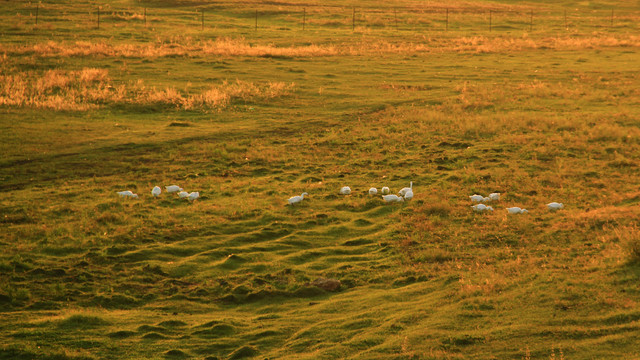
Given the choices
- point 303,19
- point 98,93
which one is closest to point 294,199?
point 98,93

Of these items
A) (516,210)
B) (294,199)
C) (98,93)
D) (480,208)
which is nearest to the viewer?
(516,210)

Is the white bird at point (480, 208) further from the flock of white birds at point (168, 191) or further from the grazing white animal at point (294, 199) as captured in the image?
the flock of white birds at point (168, 191)

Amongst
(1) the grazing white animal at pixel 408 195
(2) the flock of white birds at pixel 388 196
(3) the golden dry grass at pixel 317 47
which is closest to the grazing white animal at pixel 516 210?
(2) the flock of white birds at pixel 388 196

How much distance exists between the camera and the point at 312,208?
14648mm

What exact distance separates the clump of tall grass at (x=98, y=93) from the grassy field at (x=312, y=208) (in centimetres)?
13

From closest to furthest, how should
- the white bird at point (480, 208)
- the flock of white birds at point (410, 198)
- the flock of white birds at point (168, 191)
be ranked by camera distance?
1. the flock of white birds at point (410, 198)
2. the white bird at point (480, 208)
3. the flock of white birds at point (168, 191)

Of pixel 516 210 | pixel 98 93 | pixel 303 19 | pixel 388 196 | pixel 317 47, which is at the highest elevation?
pixel 303 19

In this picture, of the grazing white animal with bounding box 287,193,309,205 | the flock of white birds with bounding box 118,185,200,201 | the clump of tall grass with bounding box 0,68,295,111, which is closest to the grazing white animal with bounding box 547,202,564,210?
the grazing white animal with bounding box 287,193,309,205

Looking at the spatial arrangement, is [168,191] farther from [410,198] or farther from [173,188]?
[410,198]

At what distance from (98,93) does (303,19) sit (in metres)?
34.6

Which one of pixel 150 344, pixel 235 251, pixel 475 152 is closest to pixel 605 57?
pixel 475 152

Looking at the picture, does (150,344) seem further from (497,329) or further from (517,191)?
(517,191)

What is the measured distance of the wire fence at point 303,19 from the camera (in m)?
50.4

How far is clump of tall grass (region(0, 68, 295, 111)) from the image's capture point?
79.3 feet
